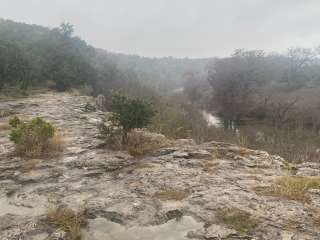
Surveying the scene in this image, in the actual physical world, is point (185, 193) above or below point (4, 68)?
below

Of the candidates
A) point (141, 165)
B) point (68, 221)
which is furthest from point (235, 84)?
point (68, 221)

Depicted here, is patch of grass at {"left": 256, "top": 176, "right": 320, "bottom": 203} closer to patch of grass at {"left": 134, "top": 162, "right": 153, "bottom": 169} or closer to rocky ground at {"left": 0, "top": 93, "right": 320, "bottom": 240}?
rocky ground at {"left": 0, "top": 93, "right": 320, "bottom": 240}

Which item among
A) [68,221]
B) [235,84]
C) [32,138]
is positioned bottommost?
[68,221]

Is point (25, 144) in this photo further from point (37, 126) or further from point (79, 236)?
point (79, 236)

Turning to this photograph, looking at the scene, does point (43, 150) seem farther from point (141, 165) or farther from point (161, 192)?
point (161, 192)

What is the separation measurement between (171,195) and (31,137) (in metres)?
4.42

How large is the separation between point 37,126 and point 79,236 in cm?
469

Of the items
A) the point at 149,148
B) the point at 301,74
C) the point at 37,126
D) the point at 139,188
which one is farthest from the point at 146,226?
the point at 301,74

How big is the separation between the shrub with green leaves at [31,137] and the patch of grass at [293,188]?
5332 millimetres

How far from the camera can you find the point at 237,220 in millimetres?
5266

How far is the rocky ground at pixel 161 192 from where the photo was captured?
5.18m

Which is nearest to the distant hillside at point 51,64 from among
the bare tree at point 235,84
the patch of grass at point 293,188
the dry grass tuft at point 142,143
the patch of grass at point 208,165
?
the bare tree at point 235,84

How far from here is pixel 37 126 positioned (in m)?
9.09

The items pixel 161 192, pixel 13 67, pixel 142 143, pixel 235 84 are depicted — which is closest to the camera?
pixel 161 192
